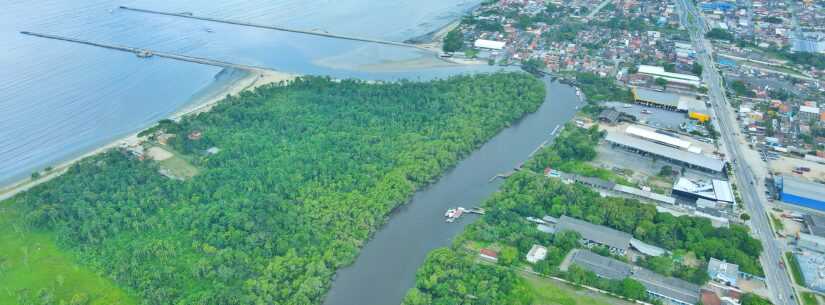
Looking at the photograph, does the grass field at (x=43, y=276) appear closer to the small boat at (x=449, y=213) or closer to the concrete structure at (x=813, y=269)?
the small boat at (x=449, y=213)

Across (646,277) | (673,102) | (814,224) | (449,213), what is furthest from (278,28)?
(814,224)

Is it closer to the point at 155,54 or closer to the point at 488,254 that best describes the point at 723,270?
the point at 488,254

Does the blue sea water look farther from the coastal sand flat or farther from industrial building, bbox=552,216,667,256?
industrial building, bbox=552,216,667,256

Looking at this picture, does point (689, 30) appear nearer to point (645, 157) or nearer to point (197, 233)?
point (645, 157)

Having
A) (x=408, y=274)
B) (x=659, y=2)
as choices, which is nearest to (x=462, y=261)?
(x=408, y=274)

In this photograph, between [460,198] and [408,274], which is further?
[460,198]

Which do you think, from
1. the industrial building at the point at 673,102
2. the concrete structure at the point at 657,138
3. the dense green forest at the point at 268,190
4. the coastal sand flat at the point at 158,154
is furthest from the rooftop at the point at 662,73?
the coastal sand flat at the point at 158,154
